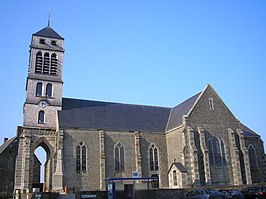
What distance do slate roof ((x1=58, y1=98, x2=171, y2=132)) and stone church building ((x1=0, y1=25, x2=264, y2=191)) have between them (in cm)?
12

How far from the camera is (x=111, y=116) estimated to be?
36.9 m

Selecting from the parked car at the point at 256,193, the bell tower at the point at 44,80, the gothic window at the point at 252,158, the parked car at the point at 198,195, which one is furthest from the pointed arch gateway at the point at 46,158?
the gothic window at the point at 252,158

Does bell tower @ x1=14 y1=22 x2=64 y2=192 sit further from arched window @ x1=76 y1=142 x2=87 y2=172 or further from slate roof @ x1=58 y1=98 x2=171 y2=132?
arched window @ x1=76 y1=142 x2=87 y2=172

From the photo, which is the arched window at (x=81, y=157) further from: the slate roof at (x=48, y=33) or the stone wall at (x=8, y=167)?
the slate roof at (x=48, y=33)

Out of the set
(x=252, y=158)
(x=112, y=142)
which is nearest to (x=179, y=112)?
(x=112, y=142)

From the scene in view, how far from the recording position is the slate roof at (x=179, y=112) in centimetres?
3559

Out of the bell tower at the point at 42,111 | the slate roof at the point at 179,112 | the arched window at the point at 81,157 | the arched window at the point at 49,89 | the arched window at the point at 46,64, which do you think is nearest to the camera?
the bell tower at the point at 42,111

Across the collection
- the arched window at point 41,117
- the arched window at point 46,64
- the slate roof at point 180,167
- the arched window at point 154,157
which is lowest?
the slate roof at point 180,167

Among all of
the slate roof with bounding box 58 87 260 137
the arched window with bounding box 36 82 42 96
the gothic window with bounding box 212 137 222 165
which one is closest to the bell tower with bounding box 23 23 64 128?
the arched window with bounding box 36 82 42 96

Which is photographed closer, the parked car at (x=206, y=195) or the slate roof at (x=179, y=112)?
the parked car at (x=206, y=195)

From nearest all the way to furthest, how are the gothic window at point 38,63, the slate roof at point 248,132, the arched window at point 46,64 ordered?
the gothic window at point 38,63 → the arched window at point 46,64 → the slate roof at point 248,132

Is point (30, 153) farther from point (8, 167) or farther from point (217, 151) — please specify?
point (217, 151)

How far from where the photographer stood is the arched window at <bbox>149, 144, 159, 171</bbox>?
34.6m

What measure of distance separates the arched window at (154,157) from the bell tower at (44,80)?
39.8 feet
